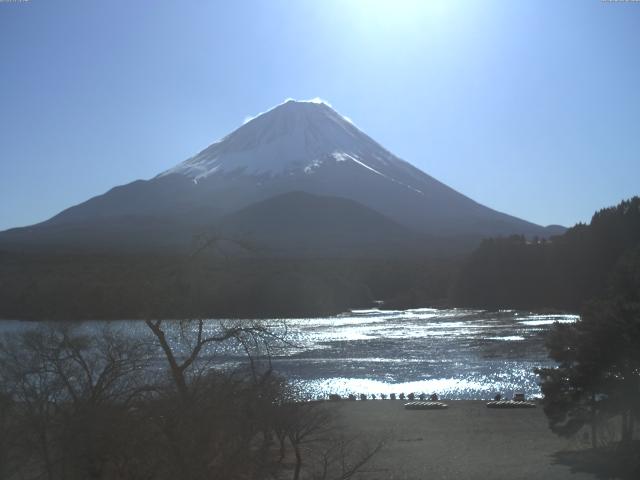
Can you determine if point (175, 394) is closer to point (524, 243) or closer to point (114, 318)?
point (114, 318)

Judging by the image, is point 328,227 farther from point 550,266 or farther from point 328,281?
point 328,281

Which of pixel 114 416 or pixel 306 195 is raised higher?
pixel 306 195

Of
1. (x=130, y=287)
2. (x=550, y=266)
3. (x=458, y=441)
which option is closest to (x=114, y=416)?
(x=130, y=287)

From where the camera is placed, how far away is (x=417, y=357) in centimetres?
2930

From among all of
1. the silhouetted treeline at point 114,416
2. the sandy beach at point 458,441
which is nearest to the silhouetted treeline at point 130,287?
the silhouetted treeline at point 114,416

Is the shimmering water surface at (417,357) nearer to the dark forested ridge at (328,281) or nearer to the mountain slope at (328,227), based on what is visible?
the dark forested ridge at (328,281)

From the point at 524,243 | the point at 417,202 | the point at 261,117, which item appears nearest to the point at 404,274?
the point at 524,243

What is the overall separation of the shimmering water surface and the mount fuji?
2570cm

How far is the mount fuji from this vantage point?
77.9 meters

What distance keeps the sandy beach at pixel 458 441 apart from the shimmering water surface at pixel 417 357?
2.60 metres

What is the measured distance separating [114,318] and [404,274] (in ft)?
197

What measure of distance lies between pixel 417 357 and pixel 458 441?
13974mm

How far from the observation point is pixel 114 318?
21.5 feet

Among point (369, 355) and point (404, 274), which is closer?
point (369, 355)
